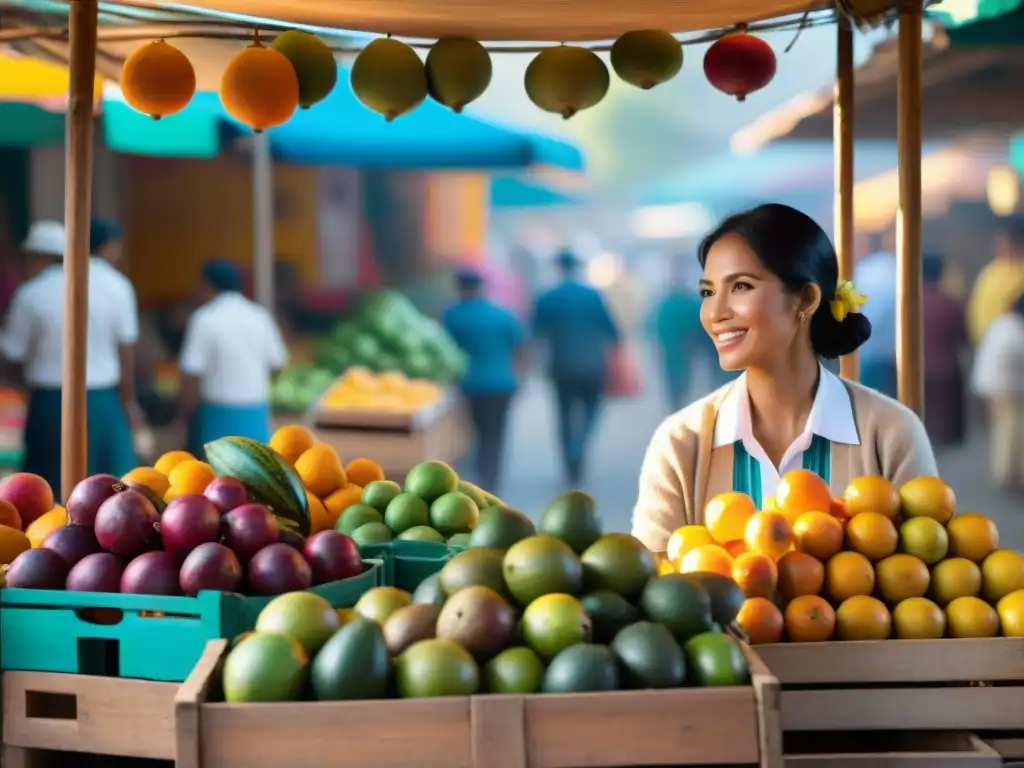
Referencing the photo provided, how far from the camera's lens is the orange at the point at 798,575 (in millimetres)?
2475

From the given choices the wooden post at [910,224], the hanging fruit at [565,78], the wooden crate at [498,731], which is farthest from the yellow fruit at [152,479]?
the wooden post at [910,224]

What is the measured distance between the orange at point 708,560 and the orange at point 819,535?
145 millimetres

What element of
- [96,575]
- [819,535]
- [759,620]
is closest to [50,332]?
[96,575]

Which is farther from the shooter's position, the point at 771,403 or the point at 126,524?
the point at 771,403

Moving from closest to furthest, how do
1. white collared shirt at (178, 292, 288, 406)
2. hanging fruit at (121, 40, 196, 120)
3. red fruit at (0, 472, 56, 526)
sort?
red fruit at (0, 472, 56, 526) < hanging fruit at (121, 40, 196, 120) < white collared shirt at (178, 292, 288, 406)

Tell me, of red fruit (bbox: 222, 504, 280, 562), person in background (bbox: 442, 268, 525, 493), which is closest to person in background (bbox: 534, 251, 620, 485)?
person in background (bbox: 442, 268, 525, 493)

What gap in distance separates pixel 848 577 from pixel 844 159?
5.74 feet

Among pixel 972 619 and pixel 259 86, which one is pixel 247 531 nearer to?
pixel 972 619

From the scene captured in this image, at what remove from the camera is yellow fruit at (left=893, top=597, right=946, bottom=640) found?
241cm

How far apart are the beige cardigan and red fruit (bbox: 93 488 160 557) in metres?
1.17

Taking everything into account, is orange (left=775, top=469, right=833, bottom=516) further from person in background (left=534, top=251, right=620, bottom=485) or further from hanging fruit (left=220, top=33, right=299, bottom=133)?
person in background (left=534, top=251, right=620, bottom=485)

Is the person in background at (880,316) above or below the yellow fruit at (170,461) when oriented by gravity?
above

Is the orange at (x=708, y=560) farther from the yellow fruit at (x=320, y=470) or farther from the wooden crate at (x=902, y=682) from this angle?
the yellow fruit at (x=320, y=470)

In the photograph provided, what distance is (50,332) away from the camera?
6.68 metres
